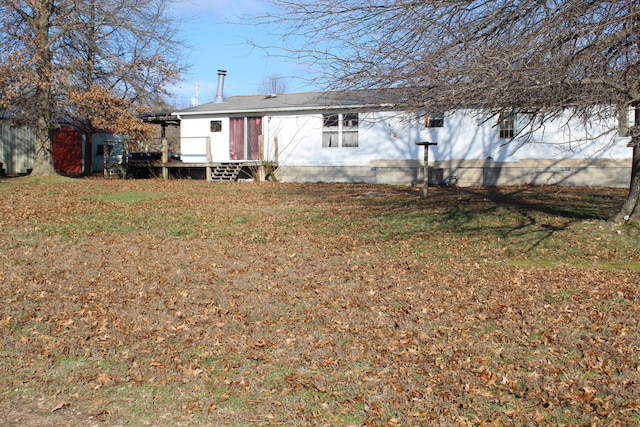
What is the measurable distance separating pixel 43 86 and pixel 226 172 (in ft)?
23.8

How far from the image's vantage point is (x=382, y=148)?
22578mm

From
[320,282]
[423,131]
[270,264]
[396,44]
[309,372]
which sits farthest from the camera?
[423,131]

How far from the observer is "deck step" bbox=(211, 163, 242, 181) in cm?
2420

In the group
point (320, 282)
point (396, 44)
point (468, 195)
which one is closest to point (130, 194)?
point (468, 195)

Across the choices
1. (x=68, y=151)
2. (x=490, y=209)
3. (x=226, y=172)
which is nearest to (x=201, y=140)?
(x=226, y=172)

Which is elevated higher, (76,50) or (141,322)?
(76,50)

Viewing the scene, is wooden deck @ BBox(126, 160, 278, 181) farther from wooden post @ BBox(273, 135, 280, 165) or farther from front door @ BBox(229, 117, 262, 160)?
front door @ BBox(229, 117, 262, 160)

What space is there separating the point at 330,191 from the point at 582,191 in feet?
24.6

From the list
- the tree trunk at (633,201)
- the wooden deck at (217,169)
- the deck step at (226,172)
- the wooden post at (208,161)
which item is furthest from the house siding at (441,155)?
the tree trunk at (633,201)

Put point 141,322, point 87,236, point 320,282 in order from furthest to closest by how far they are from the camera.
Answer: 1. point 87,236
2. point 320,282
3. point 141,322

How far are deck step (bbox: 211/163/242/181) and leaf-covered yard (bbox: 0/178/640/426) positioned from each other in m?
11.6

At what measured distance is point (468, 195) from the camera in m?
17.2

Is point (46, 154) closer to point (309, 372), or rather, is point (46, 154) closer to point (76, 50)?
point (76, 50)

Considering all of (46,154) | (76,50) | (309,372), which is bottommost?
(309,372)
